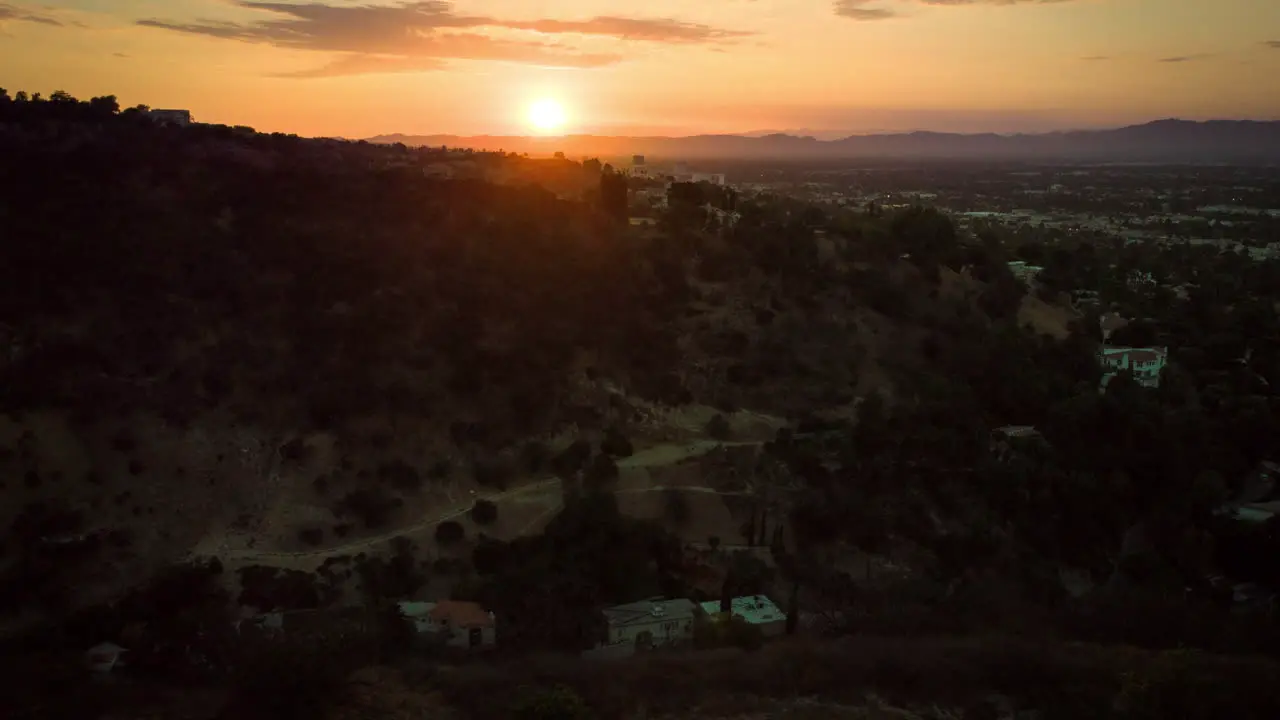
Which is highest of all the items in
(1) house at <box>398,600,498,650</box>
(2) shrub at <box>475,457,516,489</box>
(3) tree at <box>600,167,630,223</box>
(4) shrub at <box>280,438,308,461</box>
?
(3) tree at <box>600,167,630,223</box>

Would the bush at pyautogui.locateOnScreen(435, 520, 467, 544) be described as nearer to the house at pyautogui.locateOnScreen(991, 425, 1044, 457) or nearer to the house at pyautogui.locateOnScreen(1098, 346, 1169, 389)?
the house at pyautogui.locateOnScreen(991, 425, 1044, 457)

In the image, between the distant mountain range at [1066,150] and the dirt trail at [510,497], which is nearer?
the dirt trail at [510,497]

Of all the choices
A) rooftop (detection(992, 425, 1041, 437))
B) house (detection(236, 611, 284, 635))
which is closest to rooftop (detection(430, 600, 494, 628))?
house (detection(236, 611, 284, 635))

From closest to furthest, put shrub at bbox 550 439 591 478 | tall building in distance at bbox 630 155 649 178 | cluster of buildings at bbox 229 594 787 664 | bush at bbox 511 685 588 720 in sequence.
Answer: bush at bbox 511 685 588 720, cluster of buildings at bbox 229 594 787 664, shrub at bbox 550 439 591 478, tall building in distance at bbox 630 155 649 178

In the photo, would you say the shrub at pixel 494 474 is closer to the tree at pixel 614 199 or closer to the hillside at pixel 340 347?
the hillside at pixel 340 347

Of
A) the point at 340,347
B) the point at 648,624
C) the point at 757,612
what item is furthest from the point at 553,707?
the point at 340,347

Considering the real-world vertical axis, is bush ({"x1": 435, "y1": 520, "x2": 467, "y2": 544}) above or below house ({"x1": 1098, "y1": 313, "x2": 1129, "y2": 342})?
below

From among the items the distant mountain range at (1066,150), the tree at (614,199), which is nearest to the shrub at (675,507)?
the tree at (614,199)
